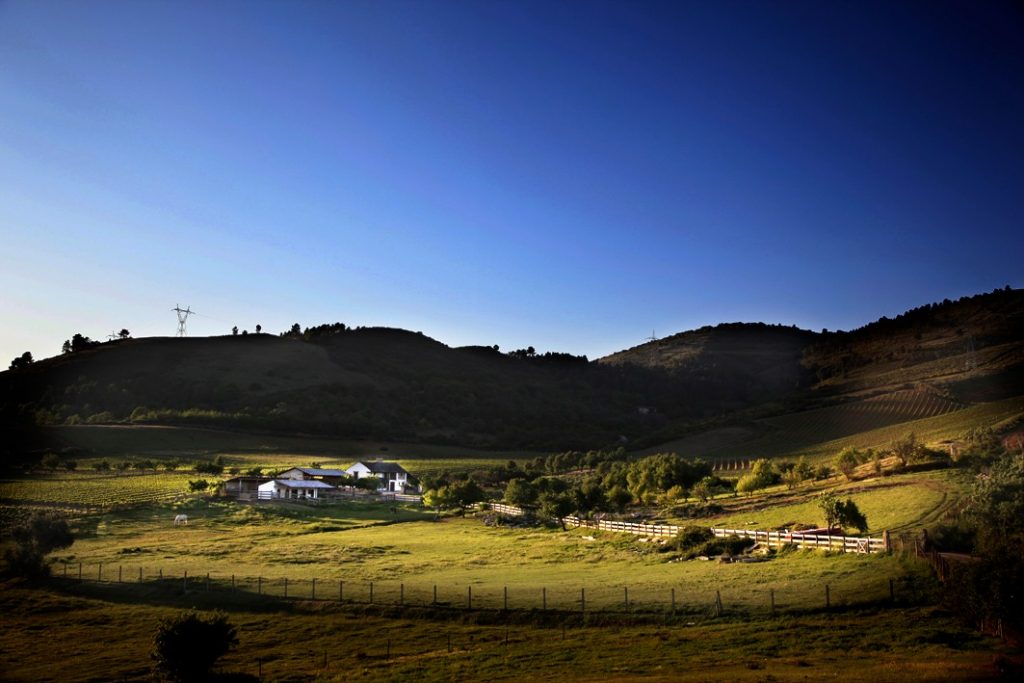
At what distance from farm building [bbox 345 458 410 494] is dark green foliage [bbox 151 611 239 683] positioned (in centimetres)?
7794

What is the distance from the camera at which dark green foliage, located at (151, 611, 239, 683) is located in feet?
85.7

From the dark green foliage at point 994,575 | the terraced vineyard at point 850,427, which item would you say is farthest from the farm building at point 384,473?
the dark green foliage at point 994,575

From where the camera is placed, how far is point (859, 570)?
106 ft

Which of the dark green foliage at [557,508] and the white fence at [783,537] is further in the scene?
the dark green foliage at [557,508]

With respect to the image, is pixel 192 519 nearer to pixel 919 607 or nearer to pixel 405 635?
pixel 405 635

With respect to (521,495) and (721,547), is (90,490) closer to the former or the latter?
(521,495)

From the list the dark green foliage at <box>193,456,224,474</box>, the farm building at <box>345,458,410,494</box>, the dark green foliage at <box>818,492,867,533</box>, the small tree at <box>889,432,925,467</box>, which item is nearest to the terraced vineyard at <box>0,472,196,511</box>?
the dark green foliage at <box>193,456,224,474</box>

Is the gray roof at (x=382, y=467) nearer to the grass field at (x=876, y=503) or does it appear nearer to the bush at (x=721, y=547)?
the grass field at (x=876, y=503)

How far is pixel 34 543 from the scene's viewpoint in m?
46.0

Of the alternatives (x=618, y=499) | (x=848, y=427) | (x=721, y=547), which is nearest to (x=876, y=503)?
(x=721, y=547)

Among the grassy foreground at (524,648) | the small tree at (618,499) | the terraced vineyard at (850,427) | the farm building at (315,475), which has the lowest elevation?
the grassy foreground at (524,648)

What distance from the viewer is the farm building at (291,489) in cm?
8725

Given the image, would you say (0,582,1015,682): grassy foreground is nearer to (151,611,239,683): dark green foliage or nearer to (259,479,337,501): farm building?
(151,611,239,683): dark green foliage

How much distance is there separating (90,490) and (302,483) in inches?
865
